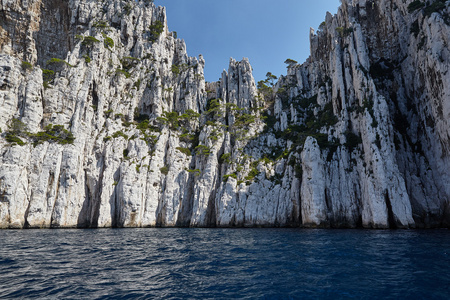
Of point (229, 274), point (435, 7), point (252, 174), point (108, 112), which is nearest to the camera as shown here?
point (229, 274)

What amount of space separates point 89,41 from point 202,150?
43.2 m

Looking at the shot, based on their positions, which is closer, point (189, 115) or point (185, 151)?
point (185, 151)

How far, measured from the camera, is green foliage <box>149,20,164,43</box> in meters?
81.0

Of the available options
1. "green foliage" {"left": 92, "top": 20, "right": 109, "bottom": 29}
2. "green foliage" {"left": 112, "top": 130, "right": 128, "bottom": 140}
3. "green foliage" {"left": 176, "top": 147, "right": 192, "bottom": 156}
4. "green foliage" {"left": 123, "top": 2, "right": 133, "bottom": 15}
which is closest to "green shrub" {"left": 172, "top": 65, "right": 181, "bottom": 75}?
"green foliage" {"left": 92, "top": 20, "right": 109, "bottom": 29}

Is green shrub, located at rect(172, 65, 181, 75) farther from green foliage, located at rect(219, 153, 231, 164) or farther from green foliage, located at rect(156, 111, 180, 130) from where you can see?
green foliage, located at rect(219, 153, 231, 164)

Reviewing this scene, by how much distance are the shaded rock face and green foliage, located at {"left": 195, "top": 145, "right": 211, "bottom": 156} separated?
1.07 feet

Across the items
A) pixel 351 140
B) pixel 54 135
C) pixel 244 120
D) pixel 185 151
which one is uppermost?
pixel 244 120

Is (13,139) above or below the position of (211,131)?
below

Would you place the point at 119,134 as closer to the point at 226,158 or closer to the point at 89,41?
the point at 226,158

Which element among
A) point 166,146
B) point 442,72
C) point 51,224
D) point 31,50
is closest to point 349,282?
point 442,72

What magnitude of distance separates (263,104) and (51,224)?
6599cm

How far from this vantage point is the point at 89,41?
6394 centimetres

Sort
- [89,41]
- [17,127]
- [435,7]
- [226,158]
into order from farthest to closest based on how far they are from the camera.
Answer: [89,41] < [226,158] < [17,127] < [435,7]

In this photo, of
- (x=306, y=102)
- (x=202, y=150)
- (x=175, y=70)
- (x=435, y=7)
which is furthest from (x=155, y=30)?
(x=435, y=7)
